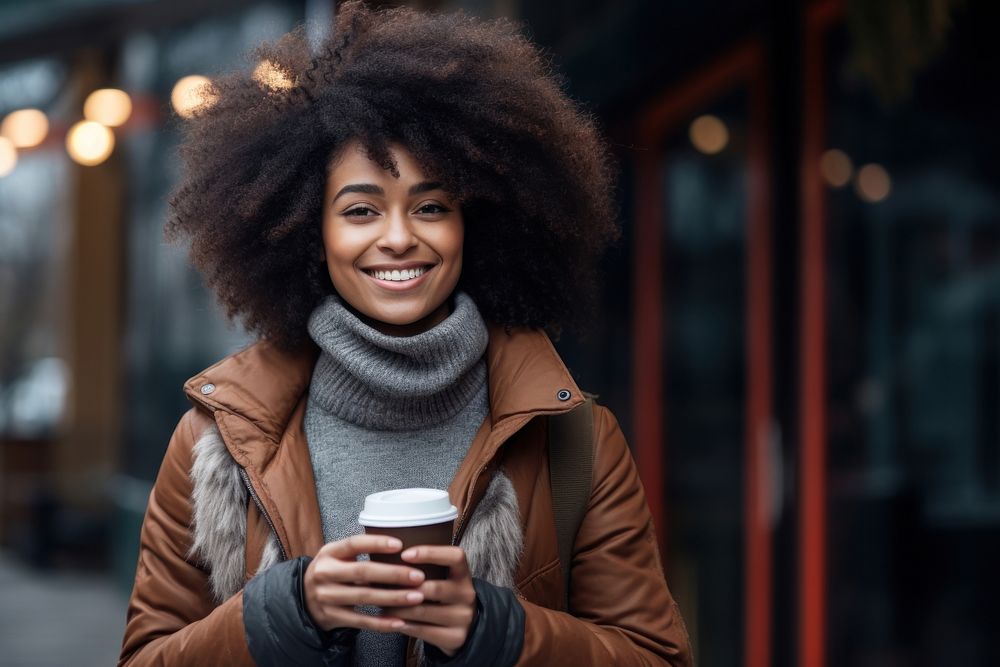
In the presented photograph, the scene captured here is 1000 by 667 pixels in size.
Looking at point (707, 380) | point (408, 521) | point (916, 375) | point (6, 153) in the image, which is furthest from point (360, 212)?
point (6, 153)

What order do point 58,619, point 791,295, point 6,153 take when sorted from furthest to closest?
point 58,619 → point 6,153 → point 791,295

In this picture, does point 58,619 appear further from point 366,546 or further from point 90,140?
point 366,546

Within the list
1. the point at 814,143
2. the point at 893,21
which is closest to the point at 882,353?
the point at 814,143

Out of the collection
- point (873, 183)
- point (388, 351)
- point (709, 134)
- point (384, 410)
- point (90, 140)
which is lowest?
point (384, 410)

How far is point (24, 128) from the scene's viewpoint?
778cm

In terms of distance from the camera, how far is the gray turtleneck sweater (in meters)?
2.14

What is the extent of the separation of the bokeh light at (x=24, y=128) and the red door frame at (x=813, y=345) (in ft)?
17.1

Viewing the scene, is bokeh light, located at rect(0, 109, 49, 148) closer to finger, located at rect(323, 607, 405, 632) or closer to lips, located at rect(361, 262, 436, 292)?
lips, located at rect(361, 262, 436, 292)

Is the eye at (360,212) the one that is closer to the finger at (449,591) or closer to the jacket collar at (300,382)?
the jacket collar at (300,382)

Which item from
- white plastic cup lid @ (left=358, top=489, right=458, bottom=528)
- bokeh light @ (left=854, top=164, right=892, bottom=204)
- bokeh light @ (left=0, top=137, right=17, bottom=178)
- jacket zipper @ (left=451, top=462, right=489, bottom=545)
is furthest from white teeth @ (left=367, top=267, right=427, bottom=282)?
bokeh light @ (left=0, top=137, right=17, bottom=178)

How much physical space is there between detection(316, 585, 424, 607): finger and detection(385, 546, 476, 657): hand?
0.9 inches

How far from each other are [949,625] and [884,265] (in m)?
1.26

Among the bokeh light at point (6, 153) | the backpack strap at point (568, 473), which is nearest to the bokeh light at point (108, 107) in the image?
the bokeh light at point (6, 153)

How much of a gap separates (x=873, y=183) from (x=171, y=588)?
3.14 meters
